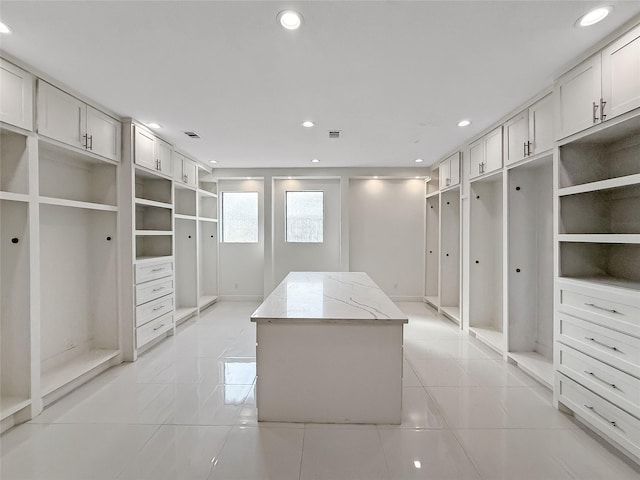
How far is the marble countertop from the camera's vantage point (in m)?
2.00

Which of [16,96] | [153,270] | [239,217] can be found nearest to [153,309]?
[153,270]

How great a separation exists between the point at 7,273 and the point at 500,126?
4.50 metres

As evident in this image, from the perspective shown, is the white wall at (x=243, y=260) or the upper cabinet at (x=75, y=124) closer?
the upper cabinet at (x=75, y=124)

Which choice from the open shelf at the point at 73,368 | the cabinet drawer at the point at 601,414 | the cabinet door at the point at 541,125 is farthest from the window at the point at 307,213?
the cabinet drawer at the point at 601,414

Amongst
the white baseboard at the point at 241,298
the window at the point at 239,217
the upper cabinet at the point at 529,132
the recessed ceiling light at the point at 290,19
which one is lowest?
the white baseboard at the point at 241,298

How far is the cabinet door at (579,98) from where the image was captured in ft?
6.48

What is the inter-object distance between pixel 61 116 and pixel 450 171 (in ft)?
15.0

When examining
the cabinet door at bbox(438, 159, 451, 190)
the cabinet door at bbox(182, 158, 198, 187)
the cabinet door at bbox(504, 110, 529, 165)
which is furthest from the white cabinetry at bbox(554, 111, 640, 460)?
the cabinet door at bbox(182, 158, 198, 187)

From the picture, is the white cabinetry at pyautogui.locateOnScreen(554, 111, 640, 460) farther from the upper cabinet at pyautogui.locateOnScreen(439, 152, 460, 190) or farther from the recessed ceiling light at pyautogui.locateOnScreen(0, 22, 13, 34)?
the recessed ceiling light at pyautogui.locateOnScreen(0, 22, 13, 34)

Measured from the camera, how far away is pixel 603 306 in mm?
1937

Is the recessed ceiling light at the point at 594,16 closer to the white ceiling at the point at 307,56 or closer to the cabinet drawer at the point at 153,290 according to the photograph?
the white ceiling at the point at 307,56

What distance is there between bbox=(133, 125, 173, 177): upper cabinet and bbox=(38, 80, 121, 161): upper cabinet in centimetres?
21

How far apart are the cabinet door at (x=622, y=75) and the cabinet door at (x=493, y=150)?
1341 mm

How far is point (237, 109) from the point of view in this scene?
291cm
